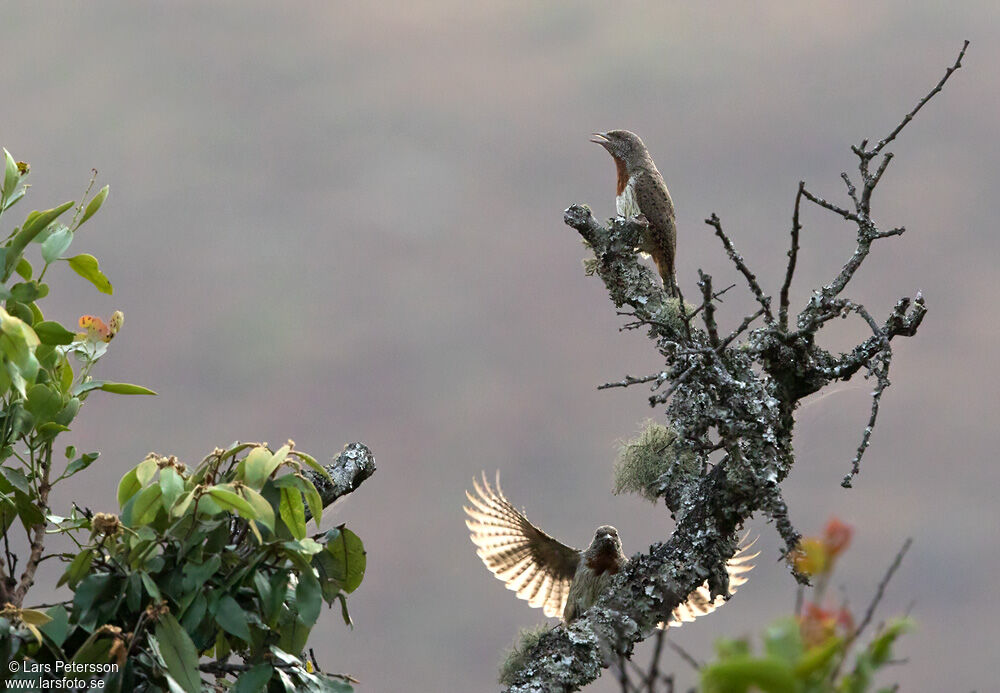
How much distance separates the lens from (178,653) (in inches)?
81.7

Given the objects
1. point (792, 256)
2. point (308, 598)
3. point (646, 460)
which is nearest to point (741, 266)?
point (792, 256)

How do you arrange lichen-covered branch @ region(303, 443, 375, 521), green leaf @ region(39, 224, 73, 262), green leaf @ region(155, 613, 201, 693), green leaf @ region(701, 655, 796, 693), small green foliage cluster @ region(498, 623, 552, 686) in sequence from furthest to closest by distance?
small green foliage cluster @ region(498, 623, 552, 686) → lichen-covered branch @ region(303, 443, 375, 521) → green leaf @ region(39, 224, 73, 262) → green leaf @ region(155, 613, 201, 693) → green leaf @ region(701, 655, 796, 693)

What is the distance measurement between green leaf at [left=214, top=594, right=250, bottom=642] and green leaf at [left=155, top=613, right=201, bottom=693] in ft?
0.30

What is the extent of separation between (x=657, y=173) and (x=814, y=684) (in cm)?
352

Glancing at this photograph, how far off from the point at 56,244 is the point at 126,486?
1.92 feet

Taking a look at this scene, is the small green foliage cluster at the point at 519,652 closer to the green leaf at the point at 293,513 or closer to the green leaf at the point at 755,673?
the green leaf at the point at 293,513

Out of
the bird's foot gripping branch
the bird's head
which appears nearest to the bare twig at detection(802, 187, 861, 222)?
the bird's foot gripping branch

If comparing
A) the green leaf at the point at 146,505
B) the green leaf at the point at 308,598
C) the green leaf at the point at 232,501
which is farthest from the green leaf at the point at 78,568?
the green leaf at the point at 308,598

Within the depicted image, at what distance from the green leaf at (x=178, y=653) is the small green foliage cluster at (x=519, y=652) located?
184 centimetres

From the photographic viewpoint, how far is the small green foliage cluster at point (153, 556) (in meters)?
2.11

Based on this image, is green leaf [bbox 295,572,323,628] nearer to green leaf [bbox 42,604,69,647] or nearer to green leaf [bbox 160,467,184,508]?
green leaf [bbox 160,467,184,508]

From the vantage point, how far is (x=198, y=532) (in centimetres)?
222

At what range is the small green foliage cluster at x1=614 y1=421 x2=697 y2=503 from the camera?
3.76m

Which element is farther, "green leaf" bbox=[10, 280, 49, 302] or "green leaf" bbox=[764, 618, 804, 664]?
"green leaf" bbox=[10, 280, 49, 302]
